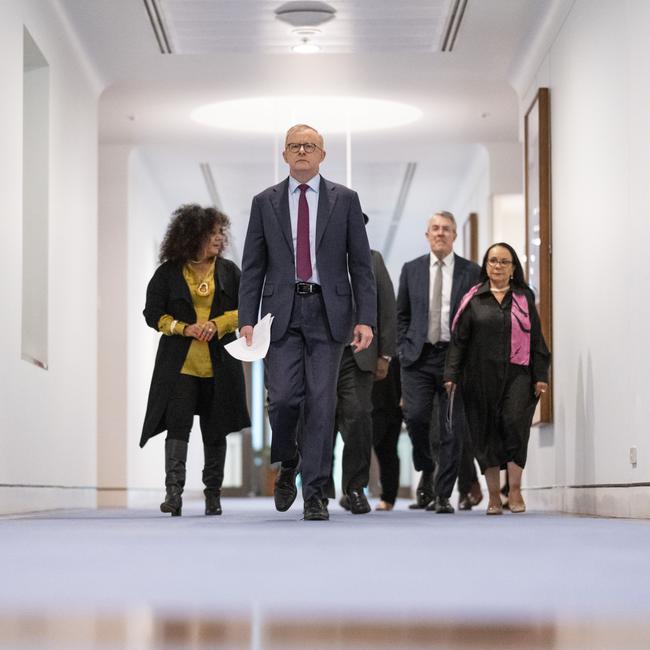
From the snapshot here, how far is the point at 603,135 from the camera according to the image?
7.15 m

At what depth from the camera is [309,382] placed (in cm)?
572

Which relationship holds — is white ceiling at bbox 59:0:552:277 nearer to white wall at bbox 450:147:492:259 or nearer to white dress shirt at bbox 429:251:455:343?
white wall at bbox 450:147:492:259

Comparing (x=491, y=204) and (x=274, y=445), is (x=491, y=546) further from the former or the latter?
(x=491, y=204)

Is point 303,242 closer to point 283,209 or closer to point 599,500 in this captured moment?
point 283,209

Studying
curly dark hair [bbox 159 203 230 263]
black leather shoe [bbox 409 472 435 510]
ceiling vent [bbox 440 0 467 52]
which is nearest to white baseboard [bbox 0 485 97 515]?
curly dark hair [bbox 159 203 230 263]

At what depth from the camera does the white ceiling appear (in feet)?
30.1

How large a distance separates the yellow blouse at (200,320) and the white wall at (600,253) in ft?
5.95

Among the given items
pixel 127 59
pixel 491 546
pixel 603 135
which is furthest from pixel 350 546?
pixel 127 59

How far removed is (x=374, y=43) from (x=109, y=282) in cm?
424

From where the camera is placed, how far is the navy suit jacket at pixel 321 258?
574cm

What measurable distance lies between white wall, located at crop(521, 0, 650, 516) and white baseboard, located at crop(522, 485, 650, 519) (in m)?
0.01

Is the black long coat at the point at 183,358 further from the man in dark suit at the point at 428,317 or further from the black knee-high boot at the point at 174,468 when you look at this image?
the man in dark suit at the point at 428,317

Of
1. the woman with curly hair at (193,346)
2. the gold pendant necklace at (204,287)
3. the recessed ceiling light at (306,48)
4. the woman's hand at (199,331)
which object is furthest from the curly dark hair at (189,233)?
the recessed ceiling light at (306,48)

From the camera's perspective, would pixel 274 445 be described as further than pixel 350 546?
Yes
